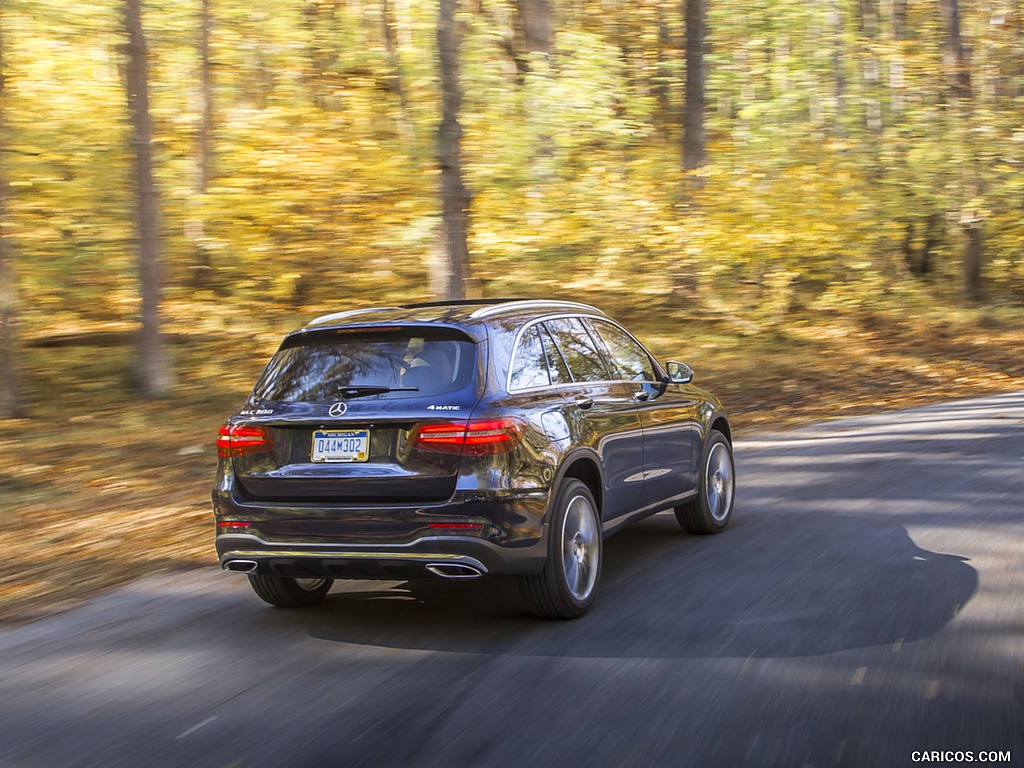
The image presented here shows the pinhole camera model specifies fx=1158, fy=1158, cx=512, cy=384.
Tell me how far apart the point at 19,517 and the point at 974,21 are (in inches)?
1149

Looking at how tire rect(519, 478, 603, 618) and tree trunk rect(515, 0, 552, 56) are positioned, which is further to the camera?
tree trunk rect(515, 0, 552, 56)

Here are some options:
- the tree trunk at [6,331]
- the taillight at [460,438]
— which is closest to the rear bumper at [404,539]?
the taillight at [460,438]

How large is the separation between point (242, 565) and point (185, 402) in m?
11.2

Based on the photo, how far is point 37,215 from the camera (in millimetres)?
17578

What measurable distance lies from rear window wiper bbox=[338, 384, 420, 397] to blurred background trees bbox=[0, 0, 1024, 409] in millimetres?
9628

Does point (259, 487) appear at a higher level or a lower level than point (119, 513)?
higher

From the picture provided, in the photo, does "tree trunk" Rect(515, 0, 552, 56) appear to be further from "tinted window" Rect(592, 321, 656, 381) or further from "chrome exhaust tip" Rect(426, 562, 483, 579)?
"chrome exhaust tip" Rect(426, 562, 483, 579)

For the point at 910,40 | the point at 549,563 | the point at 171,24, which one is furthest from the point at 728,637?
the point at 910,40

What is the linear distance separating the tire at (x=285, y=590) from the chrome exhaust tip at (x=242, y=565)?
1.31 feet

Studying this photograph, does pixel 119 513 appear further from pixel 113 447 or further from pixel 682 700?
pixel 682 700

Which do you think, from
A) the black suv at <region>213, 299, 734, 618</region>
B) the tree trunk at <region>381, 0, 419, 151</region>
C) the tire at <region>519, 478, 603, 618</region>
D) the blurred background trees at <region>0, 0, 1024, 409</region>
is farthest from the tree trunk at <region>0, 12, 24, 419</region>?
the tire at <region>519, 478, 603, 618</region>

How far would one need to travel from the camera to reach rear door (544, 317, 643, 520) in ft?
21.0

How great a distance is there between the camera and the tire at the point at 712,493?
805cm

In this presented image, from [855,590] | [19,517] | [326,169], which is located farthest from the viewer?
[326,169]
